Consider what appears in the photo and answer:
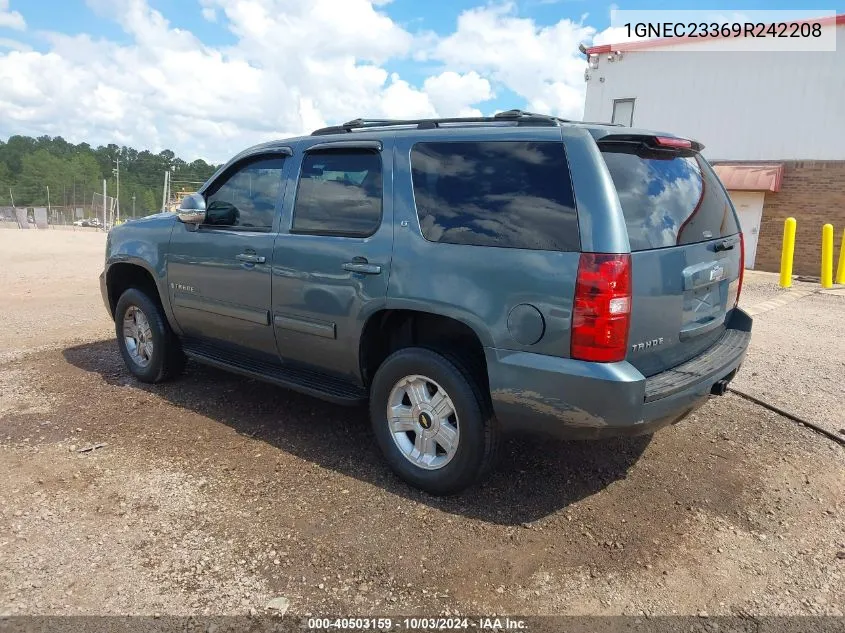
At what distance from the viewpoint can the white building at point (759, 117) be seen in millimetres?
16281

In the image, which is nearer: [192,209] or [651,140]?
[651,140]

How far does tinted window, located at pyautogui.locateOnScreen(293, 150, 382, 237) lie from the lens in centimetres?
359

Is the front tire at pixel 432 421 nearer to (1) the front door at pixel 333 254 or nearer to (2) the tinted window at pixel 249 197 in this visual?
(1) the front door at pixel 333 254

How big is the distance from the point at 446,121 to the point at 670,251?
1.46 meters

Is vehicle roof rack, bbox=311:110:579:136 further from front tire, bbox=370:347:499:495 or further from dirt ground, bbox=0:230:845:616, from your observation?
dirt ground, bbox=0:230:845:616

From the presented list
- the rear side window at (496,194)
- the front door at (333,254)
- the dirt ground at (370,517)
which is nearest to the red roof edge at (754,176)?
the dirt ground at (370,517)

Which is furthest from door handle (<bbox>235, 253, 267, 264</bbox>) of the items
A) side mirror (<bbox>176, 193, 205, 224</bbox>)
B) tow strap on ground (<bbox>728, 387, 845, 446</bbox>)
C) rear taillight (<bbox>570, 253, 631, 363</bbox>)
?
tow strap on ground (<bbox>728, 387, 845, 446</bbox>)

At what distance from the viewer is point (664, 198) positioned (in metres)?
3.13

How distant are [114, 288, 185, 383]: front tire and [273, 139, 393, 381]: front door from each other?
143 centimetres

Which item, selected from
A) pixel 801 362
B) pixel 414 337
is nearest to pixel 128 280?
pixel 414 337

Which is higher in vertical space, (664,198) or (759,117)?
(759,117)

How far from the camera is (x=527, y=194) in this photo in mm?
2994

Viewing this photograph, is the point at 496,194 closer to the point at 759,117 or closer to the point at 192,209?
the point at 192,209

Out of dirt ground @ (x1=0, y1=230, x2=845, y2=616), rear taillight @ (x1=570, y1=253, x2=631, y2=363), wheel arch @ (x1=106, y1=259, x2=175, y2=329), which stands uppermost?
rear taillight @ (x1=570, y1=253, x2=631, y2=363)
